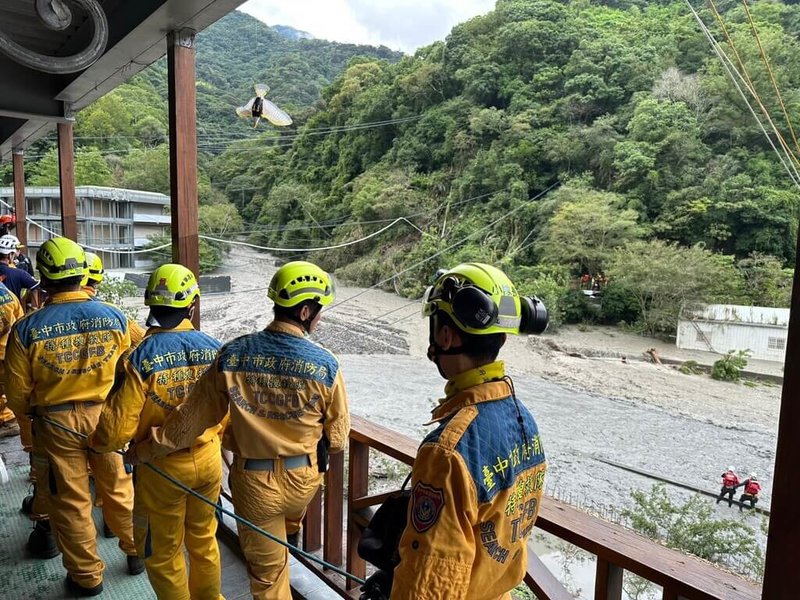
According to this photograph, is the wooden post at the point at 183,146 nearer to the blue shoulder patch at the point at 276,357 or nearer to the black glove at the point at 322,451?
the blue shoulder patch at the point at 276,357

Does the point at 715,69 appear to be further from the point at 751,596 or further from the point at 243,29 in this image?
the point at 751,596

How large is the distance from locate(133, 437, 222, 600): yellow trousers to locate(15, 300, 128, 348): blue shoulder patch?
590 millimetres

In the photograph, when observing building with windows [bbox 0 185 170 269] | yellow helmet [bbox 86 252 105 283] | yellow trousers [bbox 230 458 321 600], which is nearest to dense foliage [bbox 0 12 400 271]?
building with windows [bbox 0 185 170 269]

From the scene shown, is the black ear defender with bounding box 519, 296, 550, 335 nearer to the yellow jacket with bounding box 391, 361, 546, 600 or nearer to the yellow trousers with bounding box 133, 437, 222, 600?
the yellow jacket with bounding box 391, 361, 546, 600

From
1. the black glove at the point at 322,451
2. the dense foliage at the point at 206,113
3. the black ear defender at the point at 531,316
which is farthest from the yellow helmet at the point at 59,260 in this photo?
the dense foliage at the point at 206,113

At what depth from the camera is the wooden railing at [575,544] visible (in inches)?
35.0

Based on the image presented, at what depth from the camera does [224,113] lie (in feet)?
68.1

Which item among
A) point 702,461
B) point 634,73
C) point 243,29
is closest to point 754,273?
point 702,461

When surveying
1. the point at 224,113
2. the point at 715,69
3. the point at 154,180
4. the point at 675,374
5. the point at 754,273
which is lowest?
the point at 675,374

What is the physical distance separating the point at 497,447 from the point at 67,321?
1.70 m

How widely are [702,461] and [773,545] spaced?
13441 mm

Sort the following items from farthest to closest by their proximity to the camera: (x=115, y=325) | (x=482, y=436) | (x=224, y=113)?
(x=224, y=113)
(x=115, y=325)
(x=482, y=436)

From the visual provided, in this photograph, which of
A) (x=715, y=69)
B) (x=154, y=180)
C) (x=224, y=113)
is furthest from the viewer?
(x=224, y=113)

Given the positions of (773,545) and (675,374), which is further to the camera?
(675,374)
